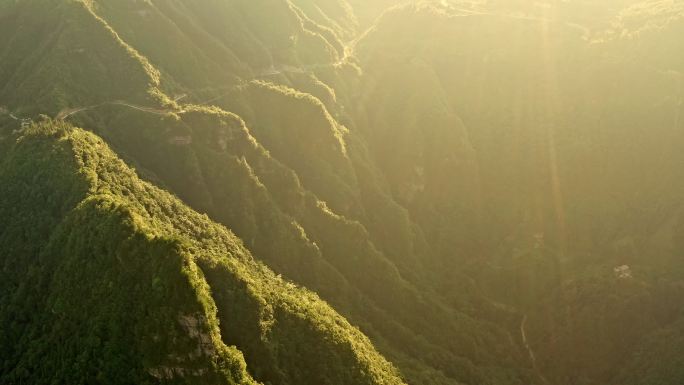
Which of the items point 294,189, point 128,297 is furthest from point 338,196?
point 128,297

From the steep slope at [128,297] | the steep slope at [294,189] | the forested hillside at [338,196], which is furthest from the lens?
the steep slope at [294,189]

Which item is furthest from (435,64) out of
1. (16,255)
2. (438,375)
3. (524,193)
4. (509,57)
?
(16,255)

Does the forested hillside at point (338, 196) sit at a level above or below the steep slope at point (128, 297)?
above

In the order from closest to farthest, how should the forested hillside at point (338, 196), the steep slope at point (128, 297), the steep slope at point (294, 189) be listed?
the steep slope at point (128, 297) < the forested hillside at point (338, 196) < the steep slope at point (294, 189)

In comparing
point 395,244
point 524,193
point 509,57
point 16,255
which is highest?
point 509,57

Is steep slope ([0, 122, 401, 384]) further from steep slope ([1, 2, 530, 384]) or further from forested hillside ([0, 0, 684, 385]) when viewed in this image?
steep slope ([1, 2, 530, 384])

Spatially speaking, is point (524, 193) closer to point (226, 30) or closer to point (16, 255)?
point (226, 30)

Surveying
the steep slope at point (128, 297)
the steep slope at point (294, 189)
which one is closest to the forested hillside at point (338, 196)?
the steep slope at point (128, 297)

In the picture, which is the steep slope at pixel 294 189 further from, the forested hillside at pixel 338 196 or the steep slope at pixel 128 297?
the steep slope at pixel 128 297
